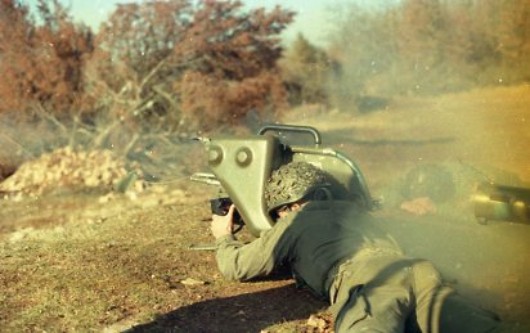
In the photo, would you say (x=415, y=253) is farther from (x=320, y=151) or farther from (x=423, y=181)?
(x=423, y=181)

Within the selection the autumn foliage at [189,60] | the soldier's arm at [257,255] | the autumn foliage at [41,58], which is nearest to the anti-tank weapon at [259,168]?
the soldier's arm at [257,255]

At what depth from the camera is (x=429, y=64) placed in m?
9.34

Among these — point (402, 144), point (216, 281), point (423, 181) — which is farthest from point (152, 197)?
point (402, 144)

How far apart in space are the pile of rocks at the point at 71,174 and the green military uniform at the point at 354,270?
451 cm

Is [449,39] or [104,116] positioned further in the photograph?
[104,116]

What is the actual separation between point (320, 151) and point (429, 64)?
499cm

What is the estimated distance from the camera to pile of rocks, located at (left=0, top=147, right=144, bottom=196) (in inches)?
344

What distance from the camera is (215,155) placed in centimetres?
472

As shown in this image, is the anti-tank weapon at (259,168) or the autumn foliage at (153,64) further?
the autumn foliage at (153,64)

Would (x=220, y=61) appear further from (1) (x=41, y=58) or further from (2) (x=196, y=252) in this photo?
(2) (x=196, y=252)

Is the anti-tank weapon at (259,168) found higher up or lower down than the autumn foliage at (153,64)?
lower down

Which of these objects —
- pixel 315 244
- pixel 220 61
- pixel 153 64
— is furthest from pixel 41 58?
pixel 315 244

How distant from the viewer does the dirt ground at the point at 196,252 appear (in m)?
4.08

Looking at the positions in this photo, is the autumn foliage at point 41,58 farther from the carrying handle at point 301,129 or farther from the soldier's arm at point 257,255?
the soldier's arm at point 257,255
